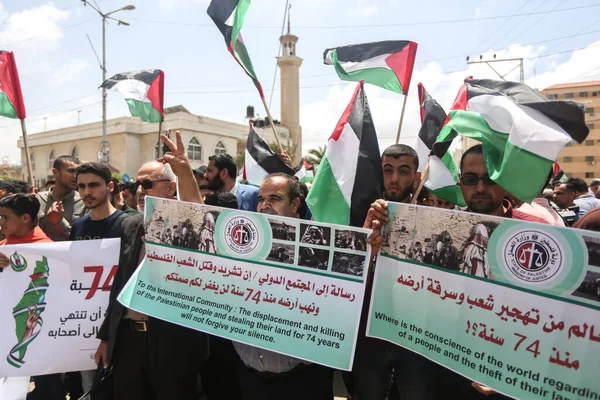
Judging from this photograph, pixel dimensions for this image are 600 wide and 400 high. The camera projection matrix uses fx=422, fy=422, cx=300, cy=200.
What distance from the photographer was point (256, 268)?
251cm

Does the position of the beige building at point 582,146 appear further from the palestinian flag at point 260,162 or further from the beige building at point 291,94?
the palestinian flag at point 260,162

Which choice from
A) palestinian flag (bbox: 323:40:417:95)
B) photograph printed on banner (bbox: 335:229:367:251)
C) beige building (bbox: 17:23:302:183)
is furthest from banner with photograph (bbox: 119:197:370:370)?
beige building (bbox: 17:23:302:183)

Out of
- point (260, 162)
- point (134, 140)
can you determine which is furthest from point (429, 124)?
point (134, 140)

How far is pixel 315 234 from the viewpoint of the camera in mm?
2371

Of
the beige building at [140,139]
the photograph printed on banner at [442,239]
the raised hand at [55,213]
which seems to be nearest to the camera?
the photograph printed on banner at [442,239]

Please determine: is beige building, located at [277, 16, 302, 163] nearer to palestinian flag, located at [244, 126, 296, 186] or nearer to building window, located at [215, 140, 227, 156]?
building window, located at [215, 140, 227, 156]

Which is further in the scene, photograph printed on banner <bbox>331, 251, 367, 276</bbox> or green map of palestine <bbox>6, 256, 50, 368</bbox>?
green map of palestine <bbox>6, 256, 50, 368</bbox>

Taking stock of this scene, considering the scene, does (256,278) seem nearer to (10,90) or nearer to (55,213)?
(55,213)

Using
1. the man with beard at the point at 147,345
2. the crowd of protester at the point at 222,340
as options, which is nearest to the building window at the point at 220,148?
the crowd of protester at the point at 222,340

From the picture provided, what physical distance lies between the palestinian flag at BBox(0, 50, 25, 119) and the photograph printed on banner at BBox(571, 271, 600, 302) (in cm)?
546

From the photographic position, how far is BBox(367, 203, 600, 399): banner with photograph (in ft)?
5.67

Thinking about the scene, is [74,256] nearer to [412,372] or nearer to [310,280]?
[310,280]

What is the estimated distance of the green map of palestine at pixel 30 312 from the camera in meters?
3.09

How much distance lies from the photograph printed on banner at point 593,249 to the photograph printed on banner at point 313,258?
1.20 m
